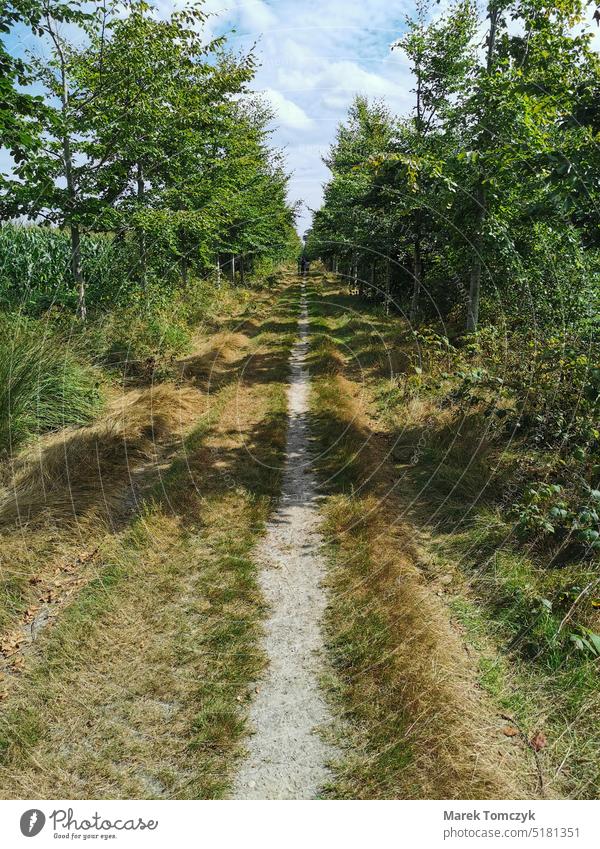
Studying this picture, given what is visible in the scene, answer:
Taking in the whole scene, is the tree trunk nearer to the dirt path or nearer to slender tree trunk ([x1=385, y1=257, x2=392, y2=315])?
the dirt path

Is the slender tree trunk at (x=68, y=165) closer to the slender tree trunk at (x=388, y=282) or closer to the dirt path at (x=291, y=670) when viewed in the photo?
the dirt path at (x=291, y=670)

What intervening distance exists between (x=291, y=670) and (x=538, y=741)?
198 centimetres

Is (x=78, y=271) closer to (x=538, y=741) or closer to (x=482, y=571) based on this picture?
(x=482, y=571)

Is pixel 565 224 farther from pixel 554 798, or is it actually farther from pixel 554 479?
pixel 554 798

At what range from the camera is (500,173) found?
923 centimetres

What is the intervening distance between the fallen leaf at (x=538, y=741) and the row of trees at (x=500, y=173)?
5.20 m

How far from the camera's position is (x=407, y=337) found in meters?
16.1

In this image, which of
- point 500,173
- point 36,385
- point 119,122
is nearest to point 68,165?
point 119,122

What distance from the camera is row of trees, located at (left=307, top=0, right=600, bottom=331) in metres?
6.27

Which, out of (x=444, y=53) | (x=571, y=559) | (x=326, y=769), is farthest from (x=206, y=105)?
(x=326, y=769)

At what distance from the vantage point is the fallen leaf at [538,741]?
3.62m

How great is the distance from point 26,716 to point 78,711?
1.23 feet

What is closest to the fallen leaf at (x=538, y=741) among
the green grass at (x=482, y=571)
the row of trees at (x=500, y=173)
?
the green grass at (x=482, y=571)

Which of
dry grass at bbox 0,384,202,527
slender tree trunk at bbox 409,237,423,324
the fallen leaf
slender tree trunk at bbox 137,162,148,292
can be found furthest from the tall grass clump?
slender tree trunk at bbox 409,237,423,324
